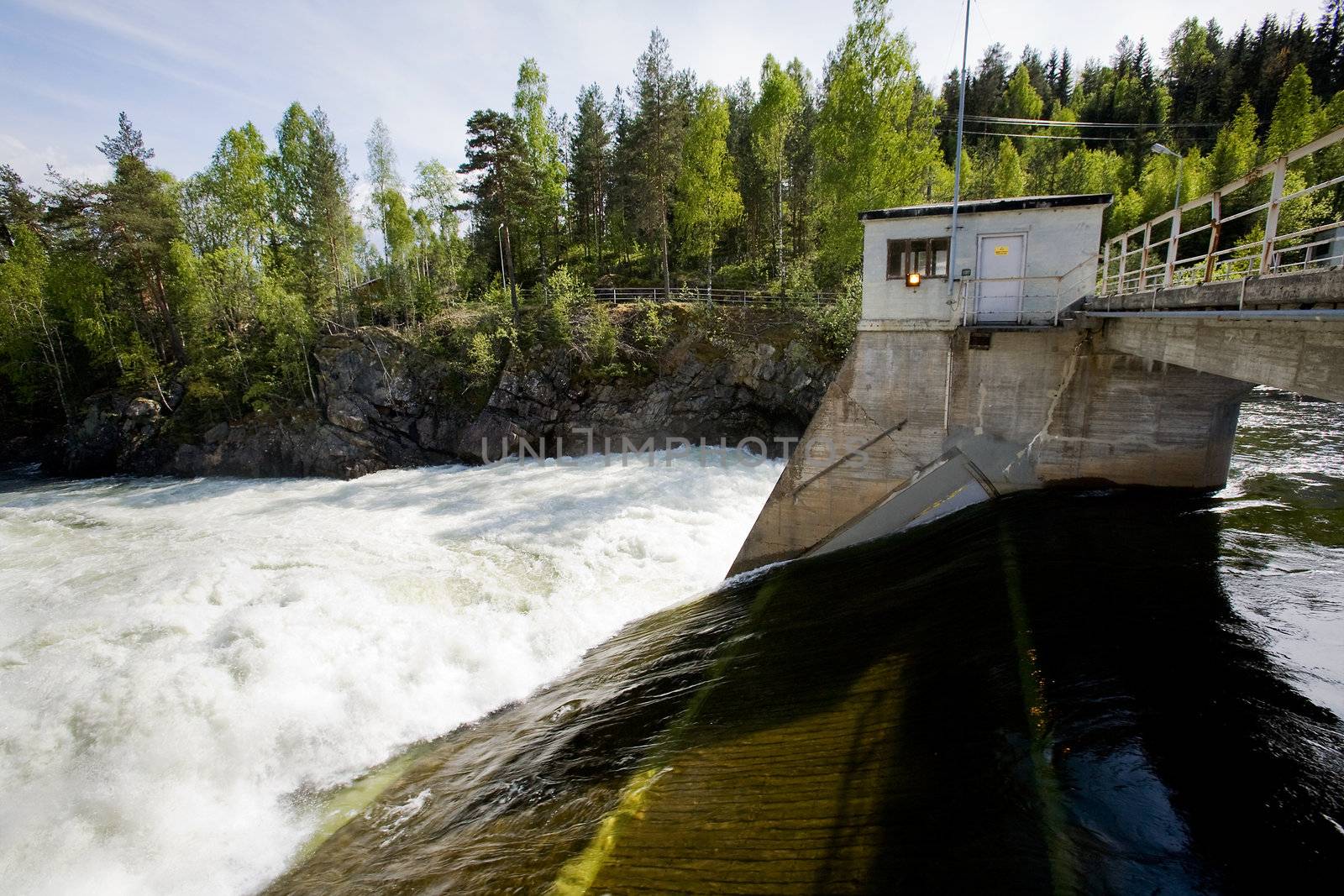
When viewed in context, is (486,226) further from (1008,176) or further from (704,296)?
(1008,176)

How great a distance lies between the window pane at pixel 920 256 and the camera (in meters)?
13.4

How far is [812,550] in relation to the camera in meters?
14.0

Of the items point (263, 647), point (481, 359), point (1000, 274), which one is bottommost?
point (263, 647)

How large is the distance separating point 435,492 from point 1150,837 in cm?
2201

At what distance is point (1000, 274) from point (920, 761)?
11605 millimetres

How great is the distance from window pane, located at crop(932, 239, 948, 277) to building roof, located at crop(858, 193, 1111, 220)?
27.7 inches

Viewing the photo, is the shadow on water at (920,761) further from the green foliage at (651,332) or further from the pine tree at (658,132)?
the pine tree at (658,132)

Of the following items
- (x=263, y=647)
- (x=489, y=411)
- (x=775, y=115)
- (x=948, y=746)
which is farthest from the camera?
(x=775, y=115)

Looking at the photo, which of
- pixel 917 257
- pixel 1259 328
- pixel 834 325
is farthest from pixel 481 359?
pixel 1259 328

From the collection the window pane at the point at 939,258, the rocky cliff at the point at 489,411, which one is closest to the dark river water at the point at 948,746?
the window pane at the point at 939,258

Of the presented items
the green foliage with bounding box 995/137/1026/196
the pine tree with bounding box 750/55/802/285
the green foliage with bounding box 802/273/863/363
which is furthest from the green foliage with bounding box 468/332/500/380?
the green foliage with bounding box 995/137/1026/196

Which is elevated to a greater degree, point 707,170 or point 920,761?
point 707,170

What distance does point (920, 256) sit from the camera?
44.1ft

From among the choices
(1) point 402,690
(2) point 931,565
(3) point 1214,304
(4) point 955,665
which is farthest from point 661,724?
(3) point 1214,304
